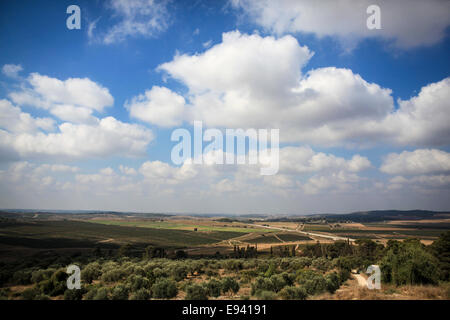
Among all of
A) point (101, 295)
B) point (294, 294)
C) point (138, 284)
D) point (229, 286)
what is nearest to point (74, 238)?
point (138, 284)

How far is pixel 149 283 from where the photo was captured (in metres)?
22.7

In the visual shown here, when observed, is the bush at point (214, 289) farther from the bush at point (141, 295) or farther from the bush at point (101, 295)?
the bush at point (101, 295)

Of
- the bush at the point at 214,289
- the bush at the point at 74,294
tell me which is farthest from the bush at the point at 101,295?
the bush at the point at 214,289

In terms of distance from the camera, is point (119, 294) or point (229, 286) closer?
point (119, 294)

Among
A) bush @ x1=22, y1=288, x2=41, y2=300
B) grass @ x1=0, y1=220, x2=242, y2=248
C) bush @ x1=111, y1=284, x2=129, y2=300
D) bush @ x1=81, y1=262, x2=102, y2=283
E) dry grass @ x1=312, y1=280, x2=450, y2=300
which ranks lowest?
grass @ x1=0, y1=220, x2=242, y2=248

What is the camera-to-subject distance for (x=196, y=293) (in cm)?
1806

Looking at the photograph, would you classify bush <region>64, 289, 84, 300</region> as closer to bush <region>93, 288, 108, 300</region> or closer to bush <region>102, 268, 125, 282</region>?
bush <region>93, 288, 108, 300</region>

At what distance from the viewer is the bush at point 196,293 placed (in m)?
17.8

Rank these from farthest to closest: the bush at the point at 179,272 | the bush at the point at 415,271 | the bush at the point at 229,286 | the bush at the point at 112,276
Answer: the bush at the point at 179,272 → the bush at the point at 112,276 → the bush at the point at 229,286 → the bush at the point at 415,271

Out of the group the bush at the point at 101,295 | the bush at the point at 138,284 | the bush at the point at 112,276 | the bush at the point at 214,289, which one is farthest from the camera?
the bush at the point at 112,276

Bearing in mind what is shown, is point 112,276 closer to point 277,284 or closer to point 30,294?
point 30,294

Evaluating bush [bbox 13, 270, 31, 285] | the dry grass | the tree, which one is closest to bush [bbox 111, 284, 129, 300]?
the dry grass


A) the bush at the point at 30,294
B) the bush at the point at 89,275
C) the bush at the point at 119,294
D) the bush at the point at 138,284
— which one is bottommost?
the bush at the point at 89,275

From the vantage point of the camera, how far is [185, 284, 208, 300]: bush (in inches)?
700
